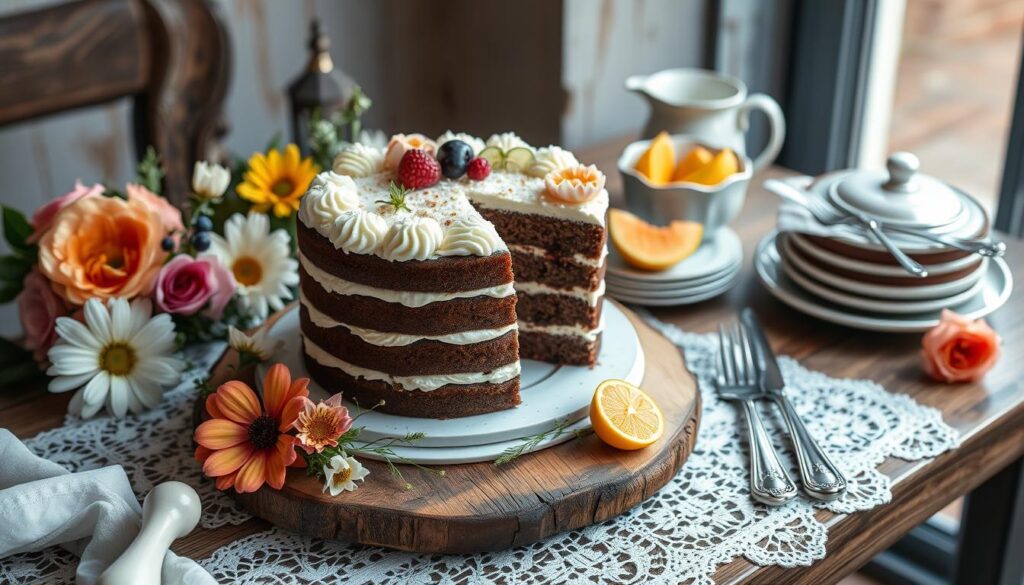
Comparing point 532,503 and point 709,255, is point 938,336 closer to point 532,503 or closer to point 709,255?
point 709,255

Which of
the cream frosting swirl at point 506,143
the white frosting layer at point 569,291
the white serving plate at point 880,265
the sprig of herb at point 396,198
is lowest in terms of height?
the white serving plate at point 880,265

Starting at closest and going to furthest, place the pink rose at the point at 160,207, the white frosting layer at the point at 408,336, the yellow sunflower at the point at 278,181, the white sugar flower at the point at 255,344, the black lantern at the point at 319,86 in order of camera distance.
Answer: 1. the white frosting layer at the point at 408,336
2. the white sugar flower at the point at 255,344
3. the pink rose at the point at 160,207
4. the yellow sunflower at the point at 278,181
5. the black lantern at the point at 319,86

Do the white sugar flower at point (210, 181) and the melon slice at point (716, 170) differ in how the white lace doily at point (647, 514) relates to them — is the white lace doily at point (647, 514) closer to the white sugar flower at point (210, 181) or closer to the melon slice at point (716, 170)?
the white sugar flower at point (210, 181)

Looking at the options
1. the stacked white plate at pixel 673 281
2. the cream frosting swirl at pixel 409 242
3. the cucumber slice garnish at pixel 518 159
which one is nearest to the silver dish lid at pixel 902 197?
the stacked white plate at pixel 673 281

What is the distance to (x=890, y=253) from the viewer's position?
61.0 inches

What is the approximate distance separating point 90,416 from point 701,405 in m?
0.84

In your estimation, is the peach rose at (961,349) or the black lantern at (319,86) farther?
the black lantern at (319,86)

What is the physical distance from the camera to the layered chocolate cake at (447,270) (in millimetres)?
1234

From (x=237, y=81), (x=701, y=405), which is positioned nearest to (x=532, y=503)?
(x=701, y=405)

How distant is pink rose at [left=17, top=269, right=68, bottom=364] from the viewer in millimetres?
1447

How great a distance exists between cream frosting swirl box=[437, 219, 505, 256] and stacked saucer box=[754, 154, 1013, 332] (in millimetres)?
605

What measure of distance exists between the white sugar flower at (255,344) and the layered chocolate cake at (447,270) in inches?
2.4

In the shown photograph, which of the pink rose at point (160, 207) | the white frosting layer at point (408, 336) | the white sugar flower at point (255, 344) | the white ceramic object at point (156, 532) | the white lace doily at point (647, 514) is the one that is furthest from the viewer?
the pink rose at point (160, 207)

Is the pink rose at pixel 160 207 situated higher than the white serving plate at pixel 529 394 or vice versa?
the pink rose at pixel 160 207
